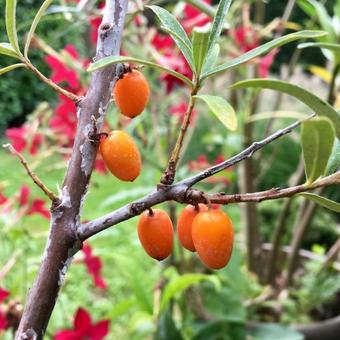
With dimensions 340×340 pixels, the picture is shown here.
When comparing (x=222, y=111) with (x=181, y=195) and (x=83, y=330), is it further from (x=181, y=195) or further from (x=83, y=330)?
(x=83, y=330)

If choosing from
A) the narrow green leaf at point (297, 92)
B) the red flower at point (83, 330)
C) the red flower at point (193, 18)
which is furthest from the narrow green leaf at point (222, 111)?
the red flower at point (193, 18)

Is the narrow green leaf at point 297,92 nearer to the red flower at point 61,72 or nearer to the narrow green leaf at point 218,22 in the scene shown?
the narrow green leaf at point 218,22

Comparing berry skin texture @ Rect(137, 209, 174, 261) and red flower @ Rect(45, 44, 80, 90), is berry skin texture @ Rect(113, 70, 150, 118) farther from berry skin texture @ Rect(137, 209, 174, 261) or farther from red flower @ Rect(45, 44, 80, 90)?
red flower @ Rect(45, 44, 80, 90)

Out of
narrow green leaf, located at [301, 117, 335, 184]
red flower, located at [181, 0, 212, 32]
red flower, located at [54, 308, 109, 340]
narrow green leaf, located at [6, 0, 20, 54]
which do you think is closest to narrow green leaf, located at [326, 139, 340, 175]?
narrow green leaf, located at [301, 117, 335, 184]

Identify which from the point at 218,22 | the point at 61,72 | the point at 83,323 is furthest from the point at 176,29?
the point at 61,72

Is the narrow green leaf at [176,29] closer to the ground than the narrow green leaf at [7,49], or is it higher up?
higher up

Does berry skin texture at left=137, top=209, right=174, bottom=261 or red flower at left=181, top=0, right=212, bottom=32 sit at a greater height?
berry skin texture at left=137, top=209, right=174, bottom=261
